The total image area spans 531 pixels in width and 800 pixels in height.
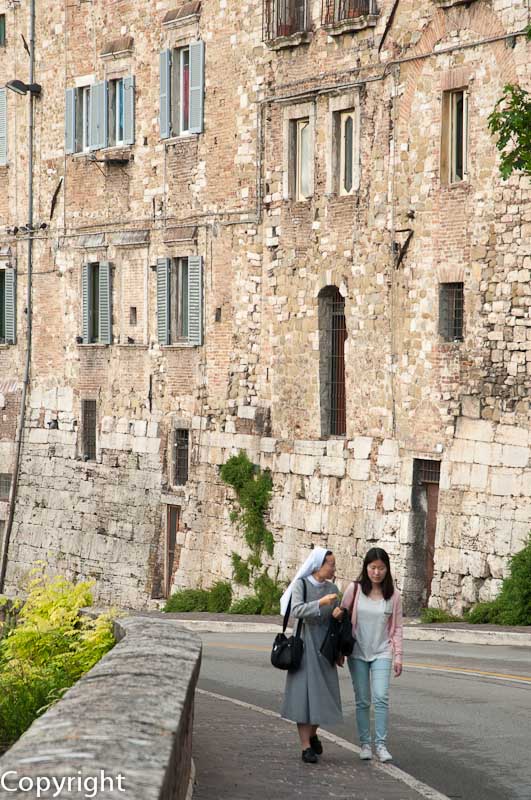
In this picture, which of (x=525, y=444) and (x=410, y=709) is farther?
(x=525, y=444)

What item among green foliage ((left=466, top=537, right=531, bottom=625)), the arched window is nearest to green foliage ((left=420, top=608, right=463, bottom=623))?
green foliage ((left=466, top=537, right=531, bottom=625))

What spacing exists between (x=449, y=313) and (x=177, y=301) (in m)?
9.02

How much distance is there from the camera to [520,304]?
78.3 ft

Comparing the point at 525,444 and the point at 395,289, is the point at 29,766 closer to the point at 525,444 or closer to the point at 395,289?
the point at 525,444

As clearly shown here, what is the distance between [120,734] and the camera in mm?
7051

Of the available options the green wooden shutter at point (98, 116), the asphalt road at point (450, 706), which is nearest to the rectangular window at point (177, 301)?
the green wooden shutter at point (98, 116)

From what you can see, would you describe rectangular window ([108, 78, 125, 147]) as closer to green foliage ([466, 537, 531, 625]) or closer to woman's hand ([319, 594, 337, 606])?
green foliage ([466, 537, 531, 625])

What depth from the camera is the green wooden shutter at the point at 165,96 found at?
3294 centimetres

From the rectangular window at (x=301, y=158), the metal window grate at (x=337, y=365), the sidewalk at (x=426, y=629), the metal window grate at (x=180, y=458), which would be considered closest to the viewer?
the sidewalk at (x=426, y=629)

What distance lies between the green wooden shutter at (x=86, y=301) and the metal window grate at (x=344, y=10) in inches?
410

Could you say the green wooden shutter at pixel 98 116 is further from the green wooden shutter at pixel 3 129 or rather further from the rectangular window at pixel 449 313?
the rectangular window at pixel 449 313

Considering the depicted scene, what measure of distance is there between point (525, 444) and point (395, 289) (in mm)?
4187

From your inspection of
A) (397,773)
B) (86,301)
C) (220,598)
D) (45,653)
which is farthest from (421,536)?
(397,773)

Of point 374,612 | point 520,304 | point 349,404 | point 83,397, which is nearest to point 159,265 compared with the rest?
point 83,397
